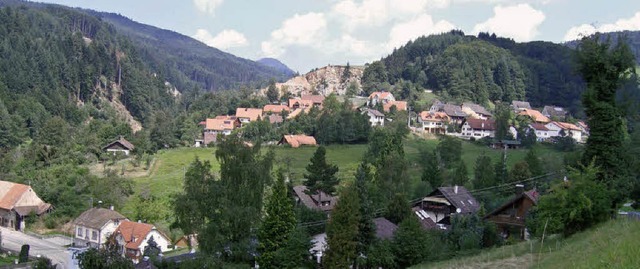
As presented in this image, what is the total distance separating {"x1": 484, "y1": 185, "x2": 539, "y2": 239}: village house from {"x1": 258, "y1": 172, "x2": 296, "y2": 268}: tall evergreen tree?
1226 cm

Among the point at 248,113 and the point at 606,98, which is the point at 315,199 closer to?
the point at 606,98

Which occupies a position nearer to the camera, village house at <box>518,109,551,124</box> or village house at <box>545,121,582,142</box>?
village house at <box>545,121,582,142</box>

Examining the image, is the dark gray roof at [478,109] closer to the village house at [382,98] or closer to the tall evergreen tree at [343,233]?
the village house at [382,98]

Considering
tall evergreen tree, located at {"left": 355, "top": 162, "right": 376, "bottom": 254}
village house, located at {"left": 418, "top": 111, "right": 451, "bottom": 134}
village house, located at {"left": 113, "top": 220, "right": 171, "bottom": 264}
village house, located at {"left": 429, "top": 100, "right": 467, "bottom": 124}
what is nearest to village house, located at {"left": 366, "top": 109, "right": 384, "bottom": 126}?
village house, located at {"left": 418, "top": 111, "right": 451, "bottom": 134}

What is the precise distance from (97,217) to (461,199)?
2605 cm

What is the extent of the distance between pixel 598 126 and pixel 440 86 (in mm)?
91331

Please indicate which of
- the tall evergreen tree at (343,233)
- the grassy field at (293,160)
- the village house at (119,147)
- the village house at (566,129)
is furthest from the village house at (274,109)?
the tall evergreen tree at (343,233)

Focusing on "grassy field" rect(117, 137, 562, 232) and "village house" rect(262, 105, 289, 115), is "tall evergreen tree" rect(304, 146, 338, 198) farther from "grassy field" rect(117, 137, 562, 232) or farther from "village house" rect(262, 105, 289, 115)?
"village house" rect(262, 105, 289, 115)

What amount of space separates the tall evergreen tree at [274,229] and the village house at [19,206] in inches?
1185

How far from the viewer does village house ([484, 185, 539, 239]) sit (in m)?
31.8

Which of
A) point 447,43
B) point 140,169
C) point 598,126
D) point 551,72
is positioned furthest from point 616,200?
point 447,43

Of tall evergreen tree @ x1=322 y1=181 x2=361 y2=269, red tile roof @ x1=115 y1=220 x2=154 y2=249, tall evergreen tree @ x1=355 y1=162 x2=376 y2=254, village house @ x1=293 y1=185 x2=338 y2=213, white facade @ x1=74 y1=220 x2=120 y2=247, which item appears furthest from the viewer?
village house @ x1=293 y1=185 x2=338 y2=213

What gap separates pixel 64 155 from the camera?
215 feet

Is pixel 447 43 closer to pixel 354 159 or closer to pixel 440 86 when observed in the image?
pixel 440 86
